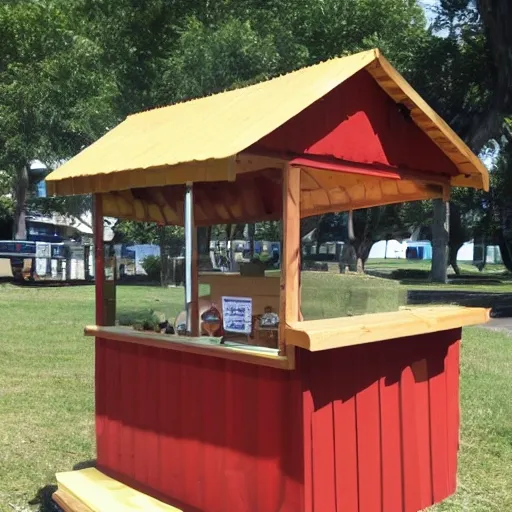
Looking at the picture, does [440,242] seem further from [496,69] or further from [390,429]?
[390,429]

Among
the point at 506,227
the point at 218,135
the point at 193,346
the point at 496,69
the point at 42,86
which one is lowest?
the point at 193,346

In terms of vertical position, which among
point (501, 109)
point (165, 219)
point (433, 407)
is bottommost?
point (433, 407)

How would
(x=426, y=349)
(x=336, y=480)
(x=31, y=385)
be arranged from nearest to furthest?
(x=336, y=480), (x=426, y=349), (x=31, y=385)

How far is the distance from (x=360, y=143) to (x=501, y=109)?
1528 cm

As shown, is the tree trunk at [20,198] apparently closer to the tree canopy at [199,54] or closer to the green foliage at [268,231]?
the tree canopy at [199,54]

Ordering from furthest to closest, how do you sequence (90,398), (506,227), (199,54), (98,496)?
(506,227)
(199,54)
(90,398)
(98,496)

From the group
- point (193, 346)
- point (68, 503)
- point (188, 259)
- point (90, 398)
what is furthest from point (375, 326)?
point (90, 398)

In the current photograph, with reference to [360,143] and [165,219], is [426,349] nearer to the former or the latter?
[360,143]

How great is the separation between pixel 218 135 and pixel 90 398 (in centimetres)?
461

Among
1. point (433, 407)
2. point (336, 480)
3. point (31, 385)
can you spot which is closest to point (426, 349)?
point (433, 407)

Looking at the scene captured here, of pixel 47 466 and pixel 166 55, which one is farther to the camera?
pixel 166 55

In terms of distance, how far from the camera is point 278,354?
313 cm

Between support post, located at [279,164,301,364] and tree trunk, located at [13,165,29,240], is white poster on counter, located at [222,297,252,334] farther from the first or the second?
tree trunk, located at [13,165,29,240]

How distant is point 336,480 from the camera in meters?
3.25
